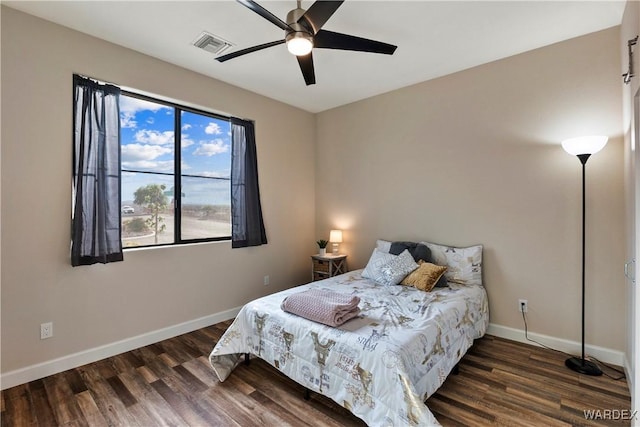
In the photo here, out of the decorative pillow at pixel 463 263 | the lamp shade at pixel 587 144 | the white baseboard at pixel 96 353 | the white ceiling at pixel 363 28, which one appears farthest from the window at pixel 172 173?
the lamp shade at pixel 587 144

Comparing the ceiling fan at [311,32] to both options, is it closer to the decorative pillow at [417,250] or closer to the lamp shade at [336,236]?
the decorative pillow at [417,250]

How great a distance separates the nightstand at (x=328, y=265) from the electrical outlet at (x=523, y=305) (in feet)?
6.89

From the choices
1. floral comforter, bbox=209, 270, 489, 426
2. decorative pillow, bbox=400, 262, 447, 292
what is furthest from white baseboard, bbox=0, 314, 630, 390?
decorative pillow, bbox=400, 262, 447, 292

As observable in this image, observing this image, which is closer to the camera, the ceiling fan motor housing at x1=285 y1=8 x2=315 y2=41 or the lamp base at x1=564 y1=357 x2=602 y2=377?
the ceiling fan motor housing at x1=285 y1=8 x2=315 y2=41

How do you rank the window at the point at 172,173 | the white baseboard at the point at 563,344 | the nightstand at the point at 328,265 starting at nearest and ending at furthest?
1. the white baseboard at the point at 563,344
2. the window at the point at 172,173
3. the nightstand at the point at 328,265

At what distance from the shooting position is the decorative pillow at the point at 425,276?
2.85 metres

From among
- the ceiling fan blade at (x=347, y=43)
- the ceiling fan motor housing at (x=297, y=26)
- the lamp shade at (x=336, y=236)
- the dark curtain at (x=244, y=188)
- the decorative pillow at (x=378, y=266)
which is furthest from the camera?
the lamp shade at (x=336, y=236)


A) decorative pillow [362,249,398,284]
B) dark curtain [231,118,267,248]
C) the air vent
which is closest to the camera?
the air vent

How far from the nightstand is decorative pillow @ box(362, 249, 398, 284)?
2.45 ft

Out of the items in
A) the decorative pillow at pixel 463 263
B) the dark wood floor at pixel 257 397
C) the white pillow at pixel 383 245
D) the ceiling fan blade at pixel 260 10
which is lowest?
the dark wood floor at pixel 257 397

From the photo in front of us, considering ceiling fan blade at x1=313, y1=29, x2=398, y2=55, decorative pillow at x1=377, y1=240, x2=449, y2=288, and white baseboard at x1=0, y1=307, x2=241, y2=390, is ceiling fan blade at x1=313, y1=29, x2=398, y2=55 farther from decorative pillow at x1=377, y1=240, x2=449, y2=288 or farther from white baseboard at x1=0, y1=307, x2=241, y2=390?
white baseboard at x1=0, y1=307, x2=241, y2=390

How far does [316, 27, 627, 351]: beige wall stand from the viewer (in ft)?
8.25

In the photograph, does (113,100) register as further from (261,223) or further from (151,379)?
(151,379)

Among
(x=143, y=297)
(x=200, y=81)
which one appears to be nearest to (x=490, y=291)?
(x=143, y=297)
